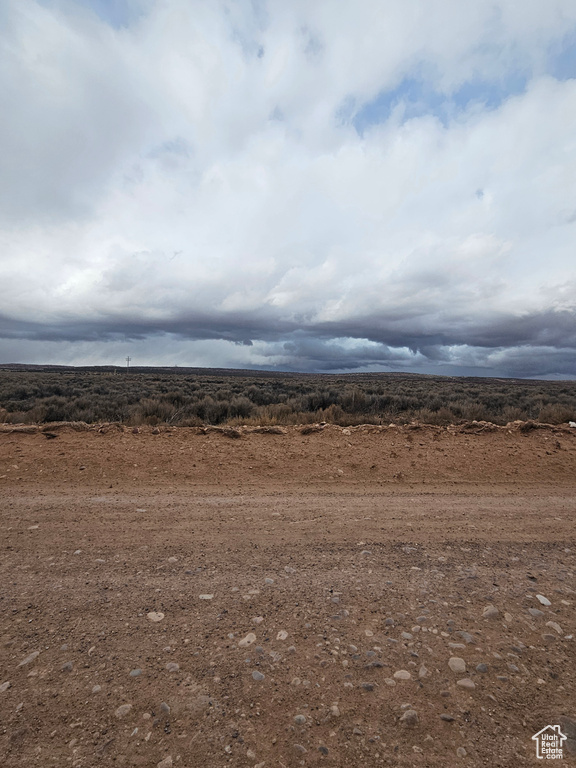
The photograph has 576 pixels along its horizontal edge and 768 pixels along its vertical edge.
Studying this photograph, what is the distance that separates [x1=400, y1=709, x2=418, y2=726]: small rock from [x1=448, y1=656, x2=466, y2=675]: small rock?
46 cm

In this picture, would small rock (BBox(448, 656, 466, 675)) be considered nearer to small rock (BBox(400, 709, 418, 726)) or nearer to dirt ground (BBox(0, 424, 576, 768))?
dirt ground (BBox(0, 424, 576, 768))

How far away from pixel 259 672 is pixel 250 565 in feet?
4.40

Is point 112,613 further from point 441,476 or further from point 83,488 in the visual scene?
point 441,476

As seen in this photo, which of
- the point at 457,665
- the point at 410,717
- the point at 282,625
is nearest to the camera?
the point at 410,717

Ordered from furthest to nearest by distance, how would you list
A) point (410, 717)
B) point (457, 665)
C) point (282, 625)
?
point (282, 625)
point (457, 665)
point (410, 717)

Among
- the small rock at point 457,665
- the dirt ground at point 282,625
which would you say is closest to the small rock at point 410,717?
the dirt ground at point 282,625

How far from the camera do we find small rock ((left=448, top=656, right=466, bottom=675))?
2590 millimetres

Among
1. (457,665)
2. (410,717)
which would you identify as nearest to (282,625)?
(410,717)

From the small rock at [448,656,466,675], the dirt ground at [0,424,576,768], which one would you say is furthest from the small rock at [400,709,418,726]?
the small rock at [448,656,466,675]

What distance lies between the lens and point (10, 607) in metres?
3.20

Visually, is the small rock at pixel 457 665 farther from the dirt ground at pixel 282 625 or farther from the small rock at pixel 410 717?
the small rock at pixel 410 717

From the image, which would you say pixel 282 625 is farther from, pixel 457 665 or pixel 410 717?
pixel 457 665

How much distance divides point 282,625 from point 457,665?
4.02 feet

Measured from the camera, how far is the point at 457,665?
2.63 metres
